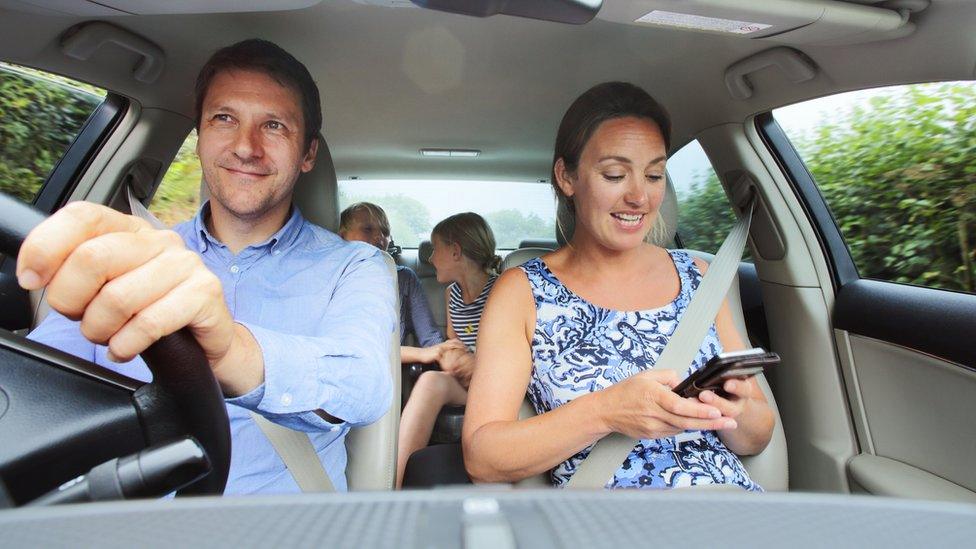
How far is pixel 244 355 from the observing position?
846mm

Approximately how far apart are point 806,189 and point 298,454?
6.27 ft

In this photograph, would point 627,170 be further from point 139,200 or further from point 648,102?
point 139,200

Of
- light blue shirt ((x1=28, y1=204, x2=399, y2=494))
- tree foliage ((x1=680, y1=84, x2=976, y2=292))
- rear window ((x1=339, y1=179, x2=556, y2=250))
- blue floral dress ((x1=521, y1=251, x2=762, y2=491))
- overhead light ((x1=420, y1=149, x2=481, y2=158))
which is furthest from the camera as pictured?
rear window ((x1=339, y1=179, x2=556, y2=250))

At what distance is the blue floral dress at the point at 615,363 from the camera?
153 cm

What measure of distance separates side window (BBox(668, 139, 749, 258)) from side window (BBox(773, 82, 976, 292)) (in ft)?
1.25

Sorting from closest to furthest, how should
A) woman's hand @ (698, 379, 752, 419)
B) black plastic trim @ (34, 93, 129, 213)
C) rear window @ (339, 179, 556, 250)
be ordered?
woman's hand @ (698, 379, 752, 419), black plastic trim @ (34, 93, 129, 213), rear window @ (339, 179, 556, 250)

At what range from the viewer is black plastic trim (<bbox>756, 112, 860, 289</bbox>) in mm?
2209

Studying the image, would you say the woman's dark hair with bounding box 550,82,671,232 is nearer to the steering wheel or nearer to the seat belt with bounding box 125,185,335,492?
the seat belt with bounding box 125,185,335,492

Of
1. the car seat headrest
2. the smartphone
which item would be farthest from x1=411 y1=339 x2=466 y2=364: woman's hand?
the smartphone

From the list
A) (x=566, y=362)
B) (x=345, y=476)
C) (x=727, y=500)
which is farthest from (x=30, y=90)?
(x=727, y=500)

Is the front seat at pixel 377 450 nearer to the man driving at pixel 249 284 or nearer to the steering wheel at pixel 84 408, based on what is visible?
the man driving at pixel 249 284

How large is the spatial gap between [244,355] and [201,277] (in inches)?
8.8

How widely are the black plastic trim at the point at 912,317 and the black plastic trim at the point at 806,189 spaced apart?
0.52ft

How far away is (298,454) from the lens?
142 cm
